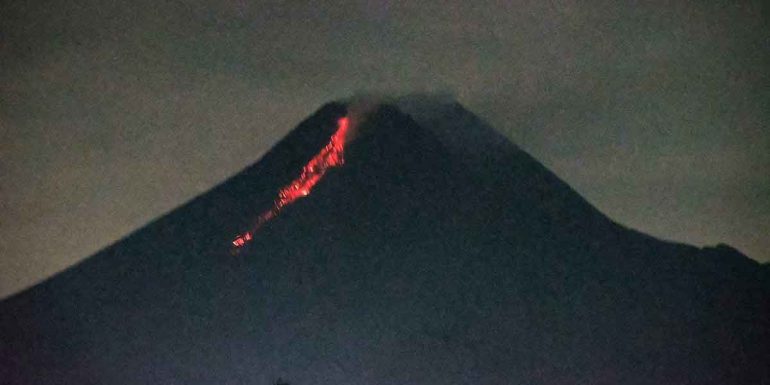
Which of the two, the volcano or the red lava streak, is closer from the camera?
the volcano

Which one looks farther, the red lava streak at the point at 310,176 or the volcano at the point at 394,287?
the red lava streak at the point at 310,176

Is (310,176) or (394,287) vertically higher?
(310,176)

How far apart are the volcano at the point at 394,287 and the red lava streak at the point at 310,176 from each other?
0.03m

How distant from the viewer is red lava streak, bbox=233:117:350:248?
34.8 ft

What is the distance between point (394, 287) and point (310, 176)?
2128mm

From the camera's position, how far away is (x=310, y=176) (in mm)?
11258

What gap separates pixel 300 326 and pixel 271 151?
9.68ft

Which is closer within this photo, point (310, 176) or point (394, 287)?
point (394, 287)

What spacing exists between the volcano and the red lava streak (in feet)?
0.09

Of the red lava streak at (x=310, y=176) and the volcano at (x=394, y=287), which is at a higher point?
the red lava streak at (x=310, y=176)

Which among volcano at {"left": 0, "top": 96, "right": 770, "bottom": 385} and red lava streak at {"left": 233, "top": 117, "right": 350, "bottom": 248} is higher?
red lava streak at {"left": 233, "top": 117, "right": 350, "bottom": 248}

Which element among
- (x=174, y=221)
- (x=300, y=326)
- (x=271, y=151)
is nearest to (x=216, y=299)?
(x=300, y=326)

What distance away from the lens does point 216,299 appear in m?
9.23

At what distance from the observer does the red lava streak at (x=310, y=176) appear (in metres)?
10.6
